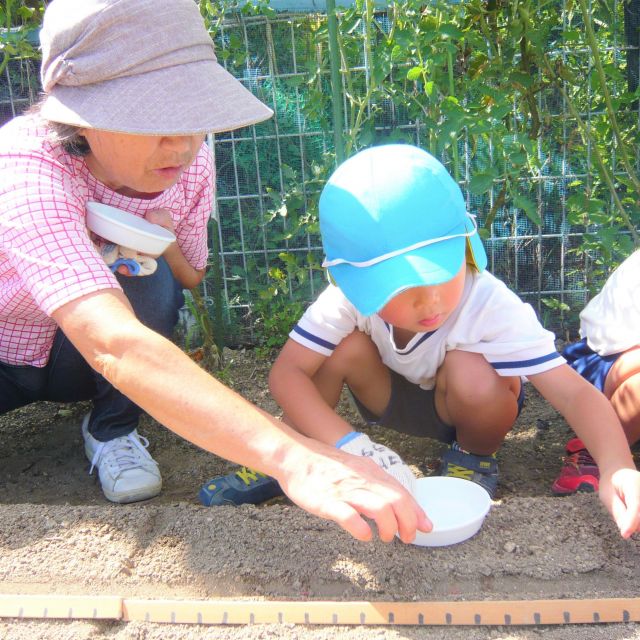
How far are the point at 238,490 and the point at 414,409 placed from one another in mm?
492

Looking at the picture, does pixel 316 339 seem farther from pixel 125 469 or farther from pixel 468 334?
pixel 125 469

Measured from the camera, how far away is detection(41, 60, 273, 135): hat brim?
54.9 inches

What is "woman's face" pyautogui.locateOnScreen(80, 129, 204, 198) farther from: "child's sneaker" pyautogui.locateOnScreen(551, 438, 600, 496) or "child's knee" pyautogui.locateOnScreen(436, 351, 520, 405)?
"child's sneaker" pyautogui.locateOnScreen(551, 438, 600, 496)

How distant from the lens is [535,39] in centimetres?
240

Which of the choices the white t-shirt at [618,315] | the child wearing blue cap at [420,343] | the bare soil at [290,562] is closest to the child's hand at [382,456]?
the child wearing blue cap at [420,343]

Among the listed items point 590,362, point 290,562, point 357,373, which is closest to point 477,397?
point 357,373

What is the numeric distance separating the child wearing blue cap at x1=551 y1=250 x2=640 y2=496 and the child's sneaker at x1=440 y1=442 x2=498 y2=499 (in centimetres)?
16

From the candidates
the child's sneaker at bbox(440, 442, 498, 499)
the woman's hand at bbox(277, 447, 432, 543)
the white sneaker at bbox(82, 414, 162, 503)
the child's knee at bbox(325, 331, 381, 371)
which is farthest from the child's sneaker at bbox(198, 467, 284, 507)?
the woman's hand at bbox(277, 447, 432, 543)

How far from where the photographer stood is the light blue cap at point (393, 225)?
1.46 metres

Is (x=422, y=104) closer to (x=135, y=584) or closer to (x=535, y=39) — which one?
(x=535, y=39)

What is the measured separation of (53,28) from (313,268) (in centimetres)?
152

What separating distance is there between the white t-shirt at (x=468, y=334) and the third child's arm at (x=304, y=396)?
3 centimetres

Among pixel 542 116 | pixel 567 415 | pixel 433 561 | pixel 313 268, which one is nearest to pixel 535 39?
pixel 542 116

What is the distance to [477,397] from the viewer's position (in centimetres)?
181
